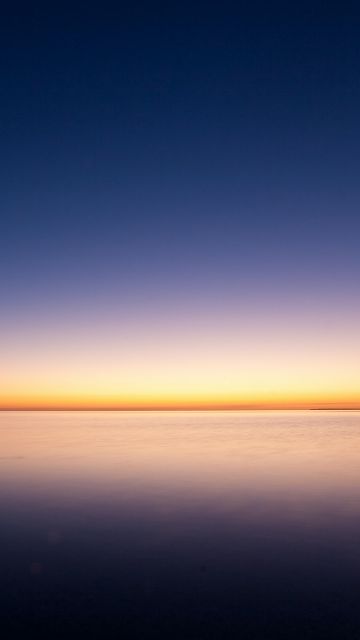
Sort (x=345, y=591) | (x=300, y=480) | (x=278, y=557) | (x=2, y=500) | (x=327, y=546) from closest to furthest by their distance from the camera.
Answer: (x=345, y=591) → (x=278, y=557) → (x=327, y=546) → (x=2, y=500) → (x=300, y=480)

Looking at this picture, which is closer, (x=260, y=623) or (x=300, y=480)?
(x=260, y=623)

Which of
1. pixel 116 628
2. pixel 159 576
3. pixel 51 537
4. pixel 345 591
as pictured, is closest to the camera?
pixel 116 628

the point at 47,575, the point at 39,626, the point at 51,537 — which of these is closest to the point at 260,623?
the point at 39,626

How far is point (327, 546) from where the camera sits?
17.8m

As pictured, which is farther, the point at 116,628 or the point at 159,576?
the point at 159,576

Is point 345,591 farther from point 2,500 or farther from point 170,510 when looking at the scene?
point 2,500

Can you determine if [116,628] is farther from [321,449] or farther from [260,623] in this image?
[321,449]

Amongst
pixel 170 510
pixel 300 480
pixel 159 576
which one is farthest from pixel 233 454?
pixel 159 576

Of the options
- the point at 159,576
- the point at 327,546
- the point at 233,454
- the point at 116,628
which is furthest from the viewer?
the point at 233,454

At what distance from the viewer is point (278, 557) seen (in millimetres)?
16703

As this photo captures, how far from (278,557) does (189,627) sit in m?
5.74

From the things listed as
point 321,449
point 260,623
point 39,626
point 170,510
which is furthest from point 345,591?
point 321,449

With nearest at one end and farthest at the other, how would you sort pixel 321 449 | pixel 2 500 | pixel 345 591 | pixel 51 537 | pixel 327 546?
pixel 345 591 → pixel 327 546 → pixel 51 537 → pixel 2 500 → pixel 321 449

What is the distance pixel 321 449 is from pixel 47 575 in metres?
48.4
